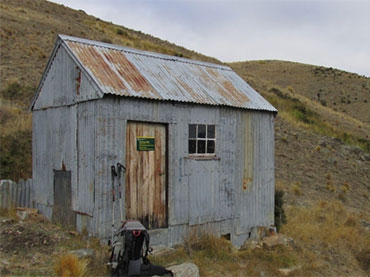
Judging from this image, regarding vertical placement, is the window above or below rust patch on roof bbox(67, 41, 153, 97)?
below

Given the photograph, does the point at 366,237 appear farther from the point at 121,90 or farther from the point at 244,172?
the point at 121,90

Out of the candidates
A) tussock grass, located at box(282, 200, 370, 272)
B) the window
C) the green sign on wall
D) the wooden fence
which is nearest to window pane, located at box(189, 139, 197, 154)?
the window

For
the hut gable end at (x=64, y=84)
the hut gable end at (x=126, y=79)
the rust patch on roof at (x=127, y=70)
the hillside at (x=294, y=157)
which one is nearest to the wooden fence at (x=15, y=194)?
the hut gable end at (x=64, y=84)

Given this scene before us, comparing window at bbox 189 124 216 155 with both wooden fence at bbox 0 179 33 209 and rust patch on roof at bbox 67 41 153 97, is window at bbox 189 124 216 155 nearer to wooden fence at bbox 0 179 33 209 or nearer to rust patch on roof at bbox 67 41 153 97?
rust patch on roof at bbox 67 41 153 97

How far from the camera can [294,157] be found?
2227 cm

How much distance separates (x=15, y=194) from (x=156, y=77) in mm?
5117

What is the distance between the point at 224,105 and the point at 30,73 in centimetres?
1428

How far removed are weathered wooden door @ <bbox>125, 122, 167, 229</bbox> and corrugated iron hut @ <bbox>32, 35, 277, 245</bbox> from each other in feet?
0.07

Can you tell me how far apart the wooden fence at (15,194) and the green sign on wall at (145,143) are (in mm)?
4245

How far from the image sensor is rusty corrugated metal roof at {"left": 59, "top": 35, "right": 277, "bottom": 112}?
30.9ft

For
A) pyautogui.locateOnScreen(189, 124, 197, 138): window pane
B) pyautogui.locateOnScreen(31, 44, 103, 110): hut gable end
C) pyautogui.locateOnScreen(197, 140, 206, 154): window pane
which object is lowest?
pyautogui.locateOnScreen(197, 140, 206, 154): window pane

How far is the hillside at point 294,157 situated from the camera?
11.8m

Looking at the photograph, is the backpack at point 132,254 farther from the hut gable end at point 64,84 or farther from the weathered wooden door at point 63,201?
the hut gable end at point 64,84

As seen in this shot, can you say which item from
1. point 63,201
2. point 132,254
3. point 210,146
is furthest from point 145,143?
point 132,254
